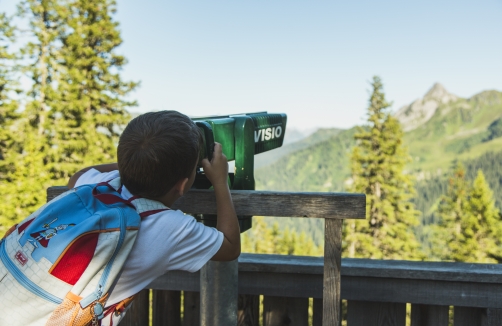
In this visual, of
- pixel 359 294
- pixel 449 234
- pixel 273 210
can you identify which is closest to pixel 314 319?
pixel 359 294

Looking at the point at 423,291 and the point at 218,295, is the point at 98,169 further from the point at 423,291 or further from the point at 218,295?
the point at 423,291

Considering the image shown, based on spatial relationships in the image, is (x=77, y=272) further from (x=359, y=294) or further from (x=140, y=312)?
(x=359, y=294)

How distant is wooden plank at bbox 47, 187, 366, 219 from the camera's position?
1.59m

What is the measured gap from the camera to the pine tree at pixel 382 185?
29875 millimetres

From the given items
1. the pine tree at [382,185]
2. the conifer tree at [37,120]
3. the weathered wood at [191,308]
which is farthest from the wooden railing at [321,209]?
the pine tree at [382,185]

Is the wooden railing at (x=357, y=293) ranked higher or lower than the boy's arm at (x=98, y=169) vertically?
lower

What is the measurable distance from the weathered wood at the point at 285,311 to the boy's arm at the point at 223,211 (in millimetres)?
680

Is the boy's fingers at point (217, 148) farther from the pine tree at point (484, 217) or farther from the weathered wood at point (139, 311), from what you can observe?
the pine tree at point (484, 217)

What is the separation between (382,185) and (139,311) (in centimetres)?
2939

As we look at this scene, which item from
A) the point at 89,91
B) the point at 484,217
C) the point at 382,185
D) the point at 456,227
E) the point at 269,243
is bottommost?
the point at 269,243

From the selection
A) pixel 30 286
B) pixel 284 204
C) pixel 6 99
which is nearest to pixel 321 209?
pixel 284 204

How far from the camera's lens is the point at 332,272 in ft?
5.24

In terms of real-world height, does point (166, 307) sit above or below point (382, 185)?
above

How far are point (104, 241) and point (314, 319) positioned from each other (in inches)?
44.8
